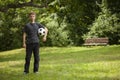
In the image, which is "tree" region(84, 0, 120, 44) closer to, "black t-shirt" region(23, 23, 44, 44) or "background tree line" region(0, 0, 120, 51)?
"background tree line" region(0, 0, 120, 51)

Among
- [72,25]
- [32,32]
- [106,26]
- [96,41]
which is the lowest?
[96,41]

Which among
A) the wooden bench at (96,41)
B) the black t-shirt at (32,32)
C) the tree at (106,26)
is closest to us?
the black t-shirt at (32,32)

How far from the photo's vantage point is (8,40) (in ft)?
138

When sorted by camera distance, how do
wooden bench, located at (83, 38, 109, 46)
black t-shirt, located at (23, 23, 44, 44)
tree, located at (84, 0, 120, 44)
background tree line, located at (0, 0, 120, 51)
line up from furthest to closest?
background tree line, located at (0, 0, 120, 51) → tree, located at (84, 0, 120, 44) → wooden bench, located at (83, 38, 109, 46) → black t-shirt, located at (23, 23, 44, 44)

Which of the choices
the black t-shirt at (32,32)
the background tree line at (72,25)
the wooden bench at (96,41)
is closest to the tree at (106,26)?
the background tree line at (72,25)

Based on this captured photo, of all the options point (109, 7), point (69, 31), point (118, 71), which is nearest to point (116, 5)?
point (109, 7)

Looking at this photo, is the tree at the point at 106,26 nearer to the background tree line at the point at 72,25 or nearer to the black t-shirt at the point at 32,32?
the background tree line at the point at 72,25

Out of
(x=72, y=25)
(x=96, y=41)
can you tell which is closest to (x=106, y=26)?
(x=96, y=41)

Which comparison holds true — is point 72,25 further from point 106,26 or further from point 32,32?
point 32,32

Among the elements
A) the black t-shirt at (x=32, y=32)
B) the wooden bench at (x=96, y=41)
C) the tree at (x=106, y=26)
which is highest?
the black t-shirt at (x=32, y=32)

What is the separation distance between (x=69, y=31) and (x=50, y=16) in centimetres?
320

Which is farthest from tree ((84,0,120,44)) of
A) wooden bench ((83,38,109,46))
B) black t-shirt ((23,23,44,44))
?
black t-shirt ((23,23,44,44))

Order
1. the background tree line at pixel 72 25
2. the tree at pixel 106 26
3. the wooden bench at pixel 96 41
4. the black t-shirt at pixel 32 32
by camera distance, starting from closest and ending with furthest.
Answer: the black t-shirt at pixel 32 32 < the wooden bench at pixel 96 41 < the tree at pixel 106 26 < the background tree line at pixel 72 25

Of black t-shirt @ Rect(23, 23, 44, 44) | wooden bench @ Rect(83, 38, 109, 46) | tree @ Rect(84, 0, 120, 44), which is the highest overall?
black t-shirt @ Rect(23, 23, 44, 44)
